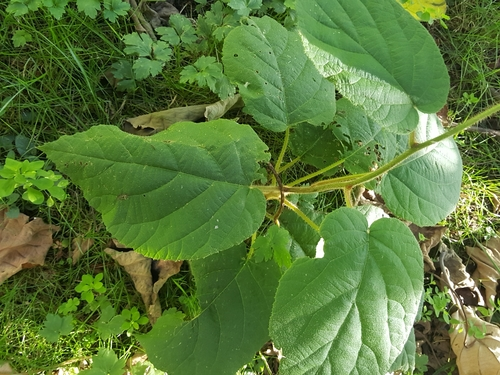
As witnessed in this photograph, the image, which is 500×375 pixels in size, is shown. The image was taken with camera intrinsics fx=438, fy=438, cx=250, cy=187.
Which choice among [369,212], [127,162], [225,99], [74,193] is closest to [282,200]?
[369,212]

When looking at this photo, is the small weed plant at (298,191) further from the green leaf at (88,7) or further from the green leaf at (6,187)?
the green leaf at (88,7)

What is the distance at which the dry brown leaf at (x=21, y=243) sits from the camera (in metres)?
1.85

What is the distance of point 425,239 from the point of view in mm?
2361

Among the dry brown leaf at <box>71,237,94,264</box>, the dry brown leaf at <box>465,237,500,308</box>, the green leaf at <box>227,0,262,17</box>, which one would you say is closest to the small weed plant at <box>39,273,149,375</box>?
the dry brown leaf at <box>71,237,94,264</box>

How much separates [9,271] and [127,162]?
40.4 inches

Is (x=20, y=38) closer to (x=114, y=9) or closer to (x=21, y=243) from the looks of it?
(x=114, y=9)

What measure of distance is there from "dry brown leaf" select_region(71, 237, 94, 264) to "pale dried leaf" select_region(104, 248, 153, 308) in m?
0.09

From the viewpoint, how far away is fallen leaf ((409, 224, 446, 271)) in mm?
2340

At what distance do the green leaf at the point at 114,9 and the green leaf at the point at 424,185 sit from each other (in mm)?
1334

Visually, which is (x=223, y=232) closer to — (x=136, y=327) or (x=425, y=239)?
(x=136, y=327)

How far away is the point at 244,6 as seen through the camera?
2.00 m

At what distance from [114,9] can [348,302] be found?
1.58 meters

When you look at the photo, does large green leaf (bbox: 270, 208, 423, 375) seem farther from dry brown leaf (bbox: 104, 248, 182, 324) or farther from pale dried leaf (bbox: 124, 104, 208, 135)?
pale dried leaf (bbox: 124, 104, 208, 135)

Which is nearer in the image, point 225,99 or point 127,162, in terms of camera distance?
point 127,162
